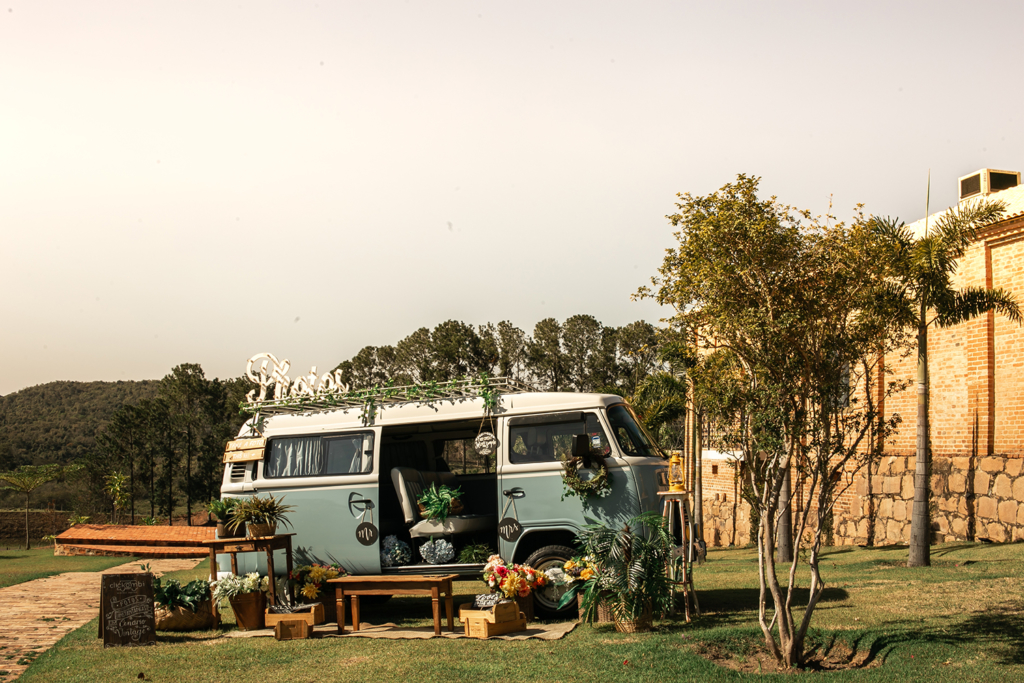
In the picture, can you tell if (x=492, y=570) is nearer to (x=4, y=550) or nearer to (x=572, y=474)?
(x=572, y=474)

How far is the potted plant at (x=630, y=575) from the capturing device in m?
8.56

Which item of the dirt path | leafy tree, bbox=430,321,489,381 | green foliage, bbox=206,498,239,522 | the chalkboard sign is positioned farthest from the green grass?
leafy tree, bbox=430,321,489,381

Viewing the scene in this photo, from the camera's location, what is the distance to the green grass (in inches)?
635

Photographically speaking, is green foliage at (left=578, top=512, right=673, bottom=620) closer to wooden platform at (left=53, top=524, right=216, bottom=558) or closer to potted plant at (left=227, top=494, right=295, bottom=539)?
potted plant at (left=227, top=494, right=295, bottom=539)

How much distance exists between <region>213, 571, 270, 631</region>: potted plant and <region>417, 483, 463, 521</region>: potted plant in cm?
226

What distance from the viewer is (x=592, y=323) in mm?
44062

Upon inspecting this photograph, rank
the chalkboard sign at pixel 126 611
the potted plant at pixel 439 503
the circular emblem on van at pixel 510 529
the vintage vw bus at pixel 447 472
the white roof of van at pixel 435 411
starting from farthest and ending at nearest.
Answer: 1. the potted plant at pixel 439 503
2. the white roof of van at pixel 435 411
3. the circular emblem on van at pixel 510 529
4. the vintage vw bus at pixel 447 472
5. the chalkboard sign at pixel 126 611

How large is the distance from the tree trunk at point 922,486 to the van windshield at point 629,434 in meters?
6.05

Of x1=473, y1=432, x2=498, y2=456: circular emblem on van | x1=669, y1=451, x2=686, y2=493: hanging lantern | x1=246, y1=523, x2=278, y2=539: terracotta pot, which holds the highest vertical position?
x1=473, y1=432, x2=498, y2=456: circular emblem on van

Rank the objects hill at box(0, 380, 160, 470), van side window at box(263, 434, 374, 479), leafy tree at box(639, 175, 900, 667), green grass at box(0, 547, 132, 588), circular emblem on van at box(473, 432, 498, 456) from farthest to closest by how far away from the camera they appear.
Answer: hill at box(0, 380, 160, 470)
green grass at box(0, 547, 132, 588)
van side window at box(263, 434, 374, 479)
circular emblem on van at box(473, 432, 498, 456)
leafy tree at box(639, 175, 900, 667)

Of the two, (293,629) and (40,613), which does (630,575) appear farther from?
(40,613)

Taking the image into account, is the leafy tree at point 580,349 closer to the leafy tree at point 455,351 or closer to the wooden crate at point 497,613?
the leafy tree at point 455,351

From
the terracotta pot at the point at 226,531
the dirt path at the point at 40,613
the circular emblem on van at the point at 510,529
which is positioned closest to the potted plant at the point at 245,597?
the terracotta pot at the point at 226,531

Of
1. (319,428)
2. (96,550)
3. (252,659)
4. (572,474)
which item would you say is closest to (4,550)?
(96,550)
